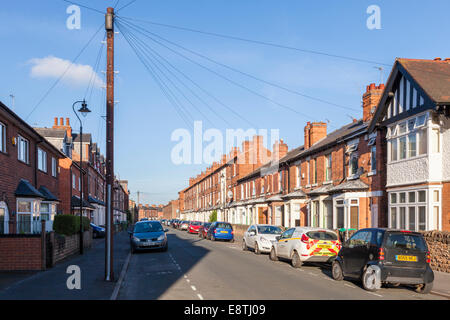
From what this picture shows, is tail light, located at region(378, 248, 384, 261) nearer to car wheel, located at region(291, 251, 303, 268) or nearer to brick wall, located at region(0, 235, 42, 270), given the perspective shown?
car wheel, located at region(291, 251, 303, 268)

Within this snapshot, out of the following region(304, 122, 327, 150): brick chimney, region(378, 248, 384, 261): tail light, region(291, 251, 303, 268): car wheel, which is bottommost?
region(291, 251, 303, 268): car wheel

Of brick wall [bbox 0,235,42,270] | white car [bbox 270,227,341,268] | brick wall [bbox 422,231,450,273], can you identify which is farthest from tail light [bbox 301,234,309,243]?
brick wall [bbox 0,235,42,270]

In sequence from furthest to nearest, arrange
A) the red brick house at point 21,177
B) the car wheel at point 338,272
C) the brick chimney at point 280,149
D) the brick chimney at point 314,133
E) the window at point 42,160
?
the brick chimney at point 280,149
the brick chimney at point 314,133
the window at point 42,160
the red brick house at point 21,177
the car wheel at point 338,272

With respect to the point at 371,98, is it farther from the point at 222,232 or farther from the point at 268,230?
the point at 222,232

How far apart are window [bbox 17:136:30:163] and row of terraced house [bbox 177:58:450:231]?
16.3 m

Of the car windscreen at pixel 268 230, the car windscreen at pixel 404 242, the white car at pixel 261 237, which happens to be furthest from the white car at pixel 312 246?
the car windscreen at pixel 268 230

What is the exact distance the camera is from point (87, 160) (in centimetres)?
4869

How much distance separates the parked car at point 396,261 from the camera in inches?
478

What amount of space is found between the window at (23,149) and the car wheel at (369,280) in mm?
16853

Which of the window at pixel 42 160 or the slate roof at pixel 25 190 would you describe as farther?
the window at pixel 42 160

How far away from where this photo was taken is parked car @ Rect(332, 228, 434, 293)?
1214 cm

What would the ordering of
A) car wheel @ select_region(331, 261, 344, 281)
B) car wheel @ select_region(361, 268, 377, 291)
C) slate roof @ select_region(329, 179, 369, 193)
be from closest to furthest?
car wheel @ select_region(361, 268, 377, 291), car wheel @ select_region(331, 261, 344, 281), slate roof @ select_region(329, 179, 369, 193)

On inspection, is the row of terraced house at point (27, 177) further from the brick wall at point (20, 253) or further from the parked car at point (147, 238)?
the parked car at point (147, 238)
